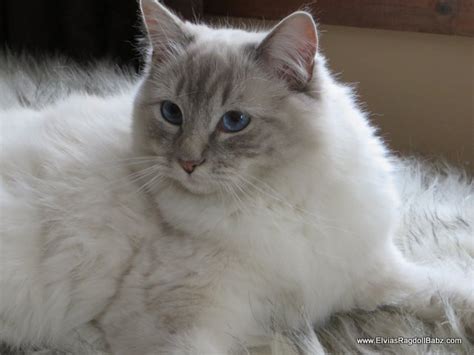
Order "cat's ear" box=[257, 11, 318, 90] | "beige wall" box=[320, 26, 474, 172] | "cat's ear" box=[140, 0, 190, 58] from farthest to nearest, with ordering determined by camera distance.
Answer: "beige wall" box=[320, 26, 474, 172]
"cat's ear" box=[140, 0, 190, 58]
"cat's ear" box=[257, 11, 318, 90]

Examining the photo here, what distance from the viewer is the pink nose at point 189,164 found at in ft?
3.75

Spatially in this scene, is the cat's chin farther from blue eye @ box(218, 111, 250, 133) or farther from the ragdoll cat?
blue eye @ box(218, 111, 250, 133)

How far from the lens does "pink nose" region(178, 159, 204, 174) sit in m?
1.14

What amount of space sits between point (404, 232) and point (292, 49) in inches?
27.3

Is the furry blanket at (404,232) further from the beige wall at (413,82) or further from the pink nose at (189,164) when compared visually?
the pink nose at (189,164)

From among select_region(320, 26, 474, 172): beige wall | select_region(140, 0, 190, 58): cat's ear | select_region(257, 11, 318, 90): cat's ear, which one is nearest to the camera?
select_region(257, 11, 318, 90): cat's ear

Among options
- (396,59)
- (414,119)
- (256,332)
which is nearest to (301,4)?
(396,59)

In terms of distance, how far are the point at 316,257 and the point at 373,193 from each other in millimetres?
189

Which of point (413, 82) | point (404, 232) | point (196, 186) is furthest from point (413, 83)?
point (196, 186)

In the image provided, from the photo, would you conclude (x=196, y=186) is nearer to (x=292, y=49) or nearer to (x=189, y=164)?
(x=189, y=164)

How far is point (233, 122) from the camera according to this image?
3.84 ft

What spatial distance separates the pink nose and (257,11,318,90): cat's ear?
24 centimetres

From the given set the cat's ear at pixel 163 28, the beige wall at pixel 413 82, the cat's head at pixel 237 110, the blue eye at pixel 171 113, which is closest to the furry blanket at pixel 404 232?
the beige wall at pixel 413 82

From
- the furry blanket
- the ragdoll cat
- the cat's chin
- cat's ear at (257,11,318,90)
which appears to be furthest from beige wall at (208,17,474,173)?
the cat's chin
